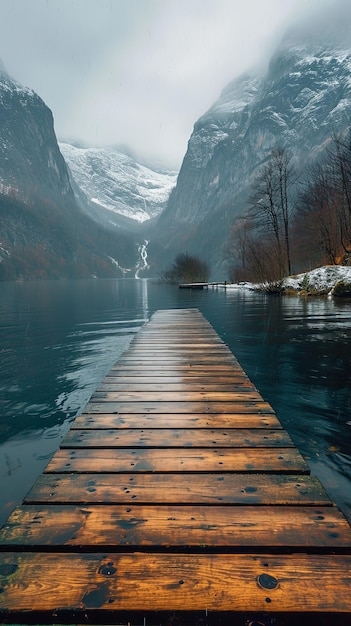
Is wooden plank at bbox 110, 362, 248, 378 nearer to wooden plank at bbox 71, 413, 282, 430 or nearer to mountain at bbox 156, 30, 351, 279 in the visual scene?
wooden plank at bbox 71, 413, 282, 430

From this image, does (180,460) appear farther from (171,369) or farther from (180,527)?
(171,369)

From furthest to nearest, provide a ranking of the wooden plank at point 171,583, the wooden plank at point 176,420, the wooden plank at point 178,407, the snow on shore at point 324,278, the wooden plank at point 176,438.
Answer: the snow on shore at point 324,278
the wooden plank at point 178,407
the wooden plank at point 176,420
the wooden plank at point 176,438
the wooden plank at point 171,583

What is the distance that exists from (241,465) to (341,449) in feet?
9.26

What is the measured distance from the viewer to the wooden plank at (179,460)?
2.88 metres

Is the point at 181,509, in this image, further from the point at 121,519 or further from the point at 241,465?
the point at 241,465

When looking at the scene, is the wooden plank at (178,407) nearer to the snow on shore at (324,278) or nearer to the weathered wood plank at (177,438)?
the weathered wood plank at (177,438)

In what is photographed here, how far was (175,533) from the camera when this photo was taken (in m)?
2.09

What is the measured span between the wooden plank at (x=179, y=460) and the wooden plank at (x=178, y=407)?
3.37 feet

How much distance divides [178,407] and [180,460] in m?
1.42

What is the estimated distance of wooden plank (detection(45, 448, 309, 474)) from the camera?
288 cm

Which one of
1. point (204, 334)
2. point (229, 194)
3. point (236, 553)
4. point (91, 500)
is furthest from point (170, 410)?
point (229, 194)

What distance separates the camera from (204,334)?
424 inches

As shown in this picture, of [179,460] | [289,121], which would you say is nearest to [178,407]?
[179,460]

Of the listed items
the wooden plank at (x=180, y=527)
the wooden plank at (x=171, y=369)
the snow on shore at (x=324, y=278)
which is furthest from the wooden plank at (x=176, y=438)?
the snow on shore at (x=324, y=278)
